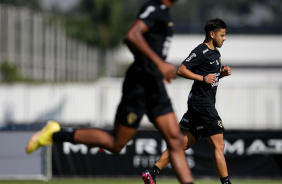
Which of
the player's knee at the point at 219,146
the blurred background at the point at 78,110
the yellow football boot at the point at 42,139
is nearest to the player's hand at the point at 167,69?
the yellow football boot at the point at 42,139

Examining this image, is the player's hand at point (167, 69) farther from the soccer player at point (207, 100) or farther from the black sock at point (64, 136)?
the soccer player at point (207, 100)

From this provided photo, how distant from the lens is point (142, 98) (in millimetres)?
6898

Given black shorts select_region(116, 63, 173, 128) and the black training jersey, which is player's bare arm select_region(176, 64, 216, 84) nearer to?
the black training jersey

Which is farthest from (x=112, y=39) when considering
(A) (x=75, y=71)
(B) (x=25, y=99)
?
(B) (x=25, y=99)

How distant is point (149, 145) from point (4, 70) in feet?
60.3

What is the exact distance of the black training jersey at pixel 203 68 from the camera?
8953 mm

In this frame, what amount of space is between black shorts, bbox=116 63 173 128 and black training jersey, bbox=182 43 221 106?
6.84 feet

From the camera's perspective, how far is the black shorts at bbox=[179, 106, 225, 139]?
900cm

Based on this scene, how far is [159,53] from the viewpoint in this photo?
6.95 m

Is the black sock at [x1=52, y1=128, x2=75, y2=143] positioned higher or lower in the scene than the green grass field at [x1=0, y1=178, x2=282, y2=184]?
higher

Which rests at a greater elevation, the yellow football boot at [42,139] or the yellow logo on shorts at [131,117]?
the yellow logo on shorts at [131,117]

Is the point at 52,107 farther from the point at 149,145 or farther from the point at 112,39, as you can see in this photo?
the point at 112,39

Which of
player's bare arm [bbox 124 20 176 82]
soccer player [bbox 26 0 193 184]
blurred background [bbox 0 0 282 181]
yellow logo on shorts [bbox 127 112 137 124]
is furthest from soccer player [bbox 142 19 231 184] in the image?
blurred background [bbox 0 0 282 181]

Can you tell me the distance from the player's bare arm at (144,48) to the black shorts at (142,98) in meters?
0.26
